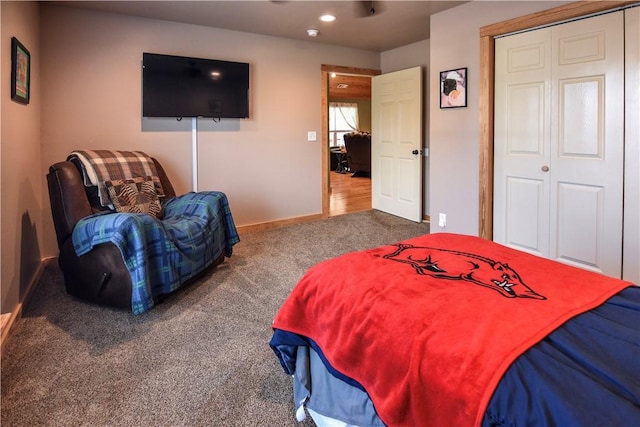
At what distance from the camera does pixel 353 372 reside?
127 cm

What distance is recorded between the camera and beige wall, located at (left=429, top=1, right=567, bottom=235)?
3549mm

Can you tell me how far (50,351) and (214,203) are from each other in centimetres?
151

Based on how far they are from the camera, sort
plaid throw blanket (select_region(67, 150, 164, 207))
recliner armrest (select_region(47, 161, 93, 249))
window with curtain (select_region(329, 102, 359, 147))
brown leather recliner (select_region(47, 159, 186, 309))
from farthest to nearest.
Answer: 1. window with curtain (select_region(329, 102, 359, 147))
2. plaid throw blanket (select_region(67, 150, 164, 207))
3. recliner armrest (select_region(47, 161, 93, 249))
4. brown leather recliner (select_region(47, 159, 186, 309))

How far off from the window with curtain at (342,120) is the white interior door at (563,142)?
29.6ft

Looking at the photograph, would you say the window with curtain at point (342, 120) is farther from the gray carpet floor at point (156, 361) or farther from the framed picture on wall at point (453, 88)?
the gray carpet floor at point (156, 361)

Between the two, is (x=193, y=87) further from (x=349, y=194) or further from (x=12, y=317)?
(x=349, y=194)

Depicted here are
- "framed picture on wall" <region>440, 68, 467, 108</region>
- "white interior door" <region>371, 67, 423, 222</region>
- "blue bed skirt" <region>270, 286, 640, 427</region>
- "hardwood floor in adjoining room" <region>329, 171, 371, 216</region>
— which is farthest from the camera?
"hardwood floor in adjoining room" <region>329, 171, 371, 216</region>

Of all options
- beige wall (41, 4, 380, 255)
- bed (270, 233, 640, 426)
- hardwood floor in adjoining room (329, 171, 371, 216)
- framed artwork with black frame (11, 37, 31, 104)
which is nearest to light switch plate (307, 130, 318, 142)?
beige wall (41, 4, 380, 255)

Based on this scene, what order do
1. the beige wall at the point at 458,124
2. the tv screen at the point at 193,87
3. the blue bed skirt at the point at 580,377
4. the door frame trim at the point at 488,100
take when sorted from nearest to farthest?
the blue bed skirt at the point at 580,377, the door frame trim at the point at 488,100, the beige wall at the point at 458,124, the tv screen at the point at 193,87

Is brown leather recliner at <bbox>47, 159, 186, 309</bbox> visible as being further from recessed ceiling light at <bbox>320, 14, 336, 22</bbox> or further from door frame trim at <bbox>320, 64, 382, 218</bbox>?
door frame trim at <bbox>320, 64, 382, 218</bbox>

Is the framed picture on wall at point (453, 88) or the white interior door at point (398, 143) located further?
the white interior door at point (398, 143)

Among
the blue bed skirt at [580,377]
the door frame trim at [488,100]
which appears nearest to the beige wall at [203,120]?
the door frame trim at [488,100]

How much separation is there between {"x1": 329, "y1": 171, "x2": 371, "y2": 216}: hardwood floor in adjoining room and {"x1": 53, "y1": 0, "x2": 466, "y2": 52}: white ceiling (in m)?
2.38

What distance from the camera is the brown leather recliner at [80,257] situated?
2525 mm
